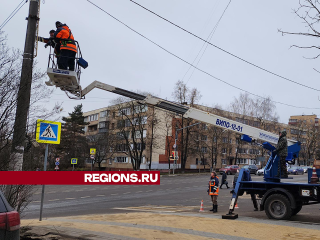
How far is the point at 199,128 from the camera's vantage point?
208ft

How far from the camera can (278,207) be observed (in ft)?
36.9

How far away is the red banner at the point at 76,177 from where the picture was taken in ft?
25.6

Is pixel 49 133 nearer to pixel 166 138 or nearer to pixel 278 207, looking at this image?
pixel 278 207

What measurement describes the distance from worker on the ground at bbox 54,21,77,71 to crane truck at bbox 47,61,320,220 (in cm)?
31

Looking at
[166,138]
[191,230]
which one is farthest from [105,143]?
[191,230]

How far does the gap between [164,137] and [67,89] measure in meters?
52.7

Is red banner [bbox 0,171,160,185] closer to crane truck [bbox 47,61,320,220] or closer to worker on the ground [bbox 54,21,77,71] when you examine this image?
crane truck [bbox 47,61,320,220]

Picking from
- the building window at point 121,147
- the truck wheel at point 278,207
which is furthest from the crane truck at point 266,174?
the building window at point 121,147

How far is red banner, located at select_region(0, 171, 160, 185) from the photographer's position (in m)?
7.81

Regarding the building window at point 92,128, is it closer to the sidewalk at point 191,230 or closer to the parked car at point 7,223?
the sidewalk at point 191,230

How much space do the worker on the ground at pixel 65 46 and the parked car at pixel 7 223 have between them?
6061mm

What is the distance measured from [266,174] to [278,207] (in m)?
1.34

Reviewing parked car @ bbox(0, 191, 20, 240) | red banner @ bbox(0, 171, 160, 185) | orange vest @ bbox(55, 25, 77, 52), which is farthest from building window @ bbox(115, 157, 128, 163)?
parked car @ bbox(0, 191, 20, 240)

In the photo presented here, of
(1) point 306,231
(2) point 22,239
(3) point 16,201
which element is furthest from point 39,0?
(1) point 306,231
